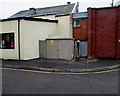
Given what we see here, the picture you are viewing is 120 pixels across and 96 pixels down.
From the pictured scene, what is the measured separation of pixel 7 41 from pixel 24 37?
228 cm

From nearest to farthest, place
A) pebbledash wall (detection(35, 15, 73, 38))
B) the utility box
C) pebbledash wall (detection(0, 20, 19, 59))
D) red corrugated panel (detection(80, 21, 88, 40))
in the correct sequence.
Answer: pebbledash wall (detection(0, 20, 19, 59))
the utility box
red corrugated panel (detection(80, 21, 88, 40))
pebbledash wall (detection(35, 15, 73, 38))

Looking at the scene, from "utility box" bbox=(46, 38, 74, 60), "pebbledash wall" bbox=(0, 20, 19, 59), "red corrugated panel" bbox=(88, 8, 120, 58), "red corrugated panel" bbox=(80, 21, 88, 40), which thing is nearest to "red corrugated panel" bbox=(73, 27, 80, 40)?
"red corrugated panel" bbox=(80, 21, 88, 40)

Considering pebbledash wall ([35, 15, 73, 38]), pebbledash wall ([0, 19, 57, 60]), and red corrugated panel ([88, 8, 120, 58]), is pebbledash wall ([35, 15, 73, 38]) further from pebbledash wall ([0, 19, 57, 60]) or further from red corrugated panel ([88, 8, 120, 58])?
pebbledash wall ([0, 19, 57, 60])

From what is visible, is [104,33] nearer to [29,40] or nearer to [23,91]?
[29,40]

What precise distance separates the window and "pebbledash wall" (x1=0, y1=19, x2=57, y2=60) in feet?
1.04

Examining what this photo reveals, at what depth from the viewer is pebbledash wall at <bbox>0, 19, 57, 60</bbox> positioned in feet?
39.2

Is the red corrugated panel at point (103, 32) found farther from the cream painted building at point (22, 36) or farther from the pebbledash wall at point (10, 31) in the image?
the pebbledash wall at point (10, 31)

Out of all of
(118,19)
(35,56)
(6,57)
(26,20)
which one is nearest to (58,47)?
(35,56)

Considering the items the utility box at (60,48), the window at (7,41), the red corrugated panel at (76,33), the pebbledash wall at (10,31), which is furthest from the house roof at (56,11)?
the window at (7,41)

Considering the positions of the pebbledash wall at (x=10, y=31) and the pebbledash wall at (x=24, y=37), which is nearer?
the pebbledash wall at (x=24, y=37)

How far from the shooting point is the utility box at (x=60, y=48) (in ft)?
40.9

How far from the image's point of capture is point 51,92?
4734mm

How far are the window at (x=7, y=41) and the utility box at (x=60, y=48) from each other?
11.3 feet

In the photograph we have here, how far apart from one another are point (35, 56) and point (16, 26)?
3.36 meters
